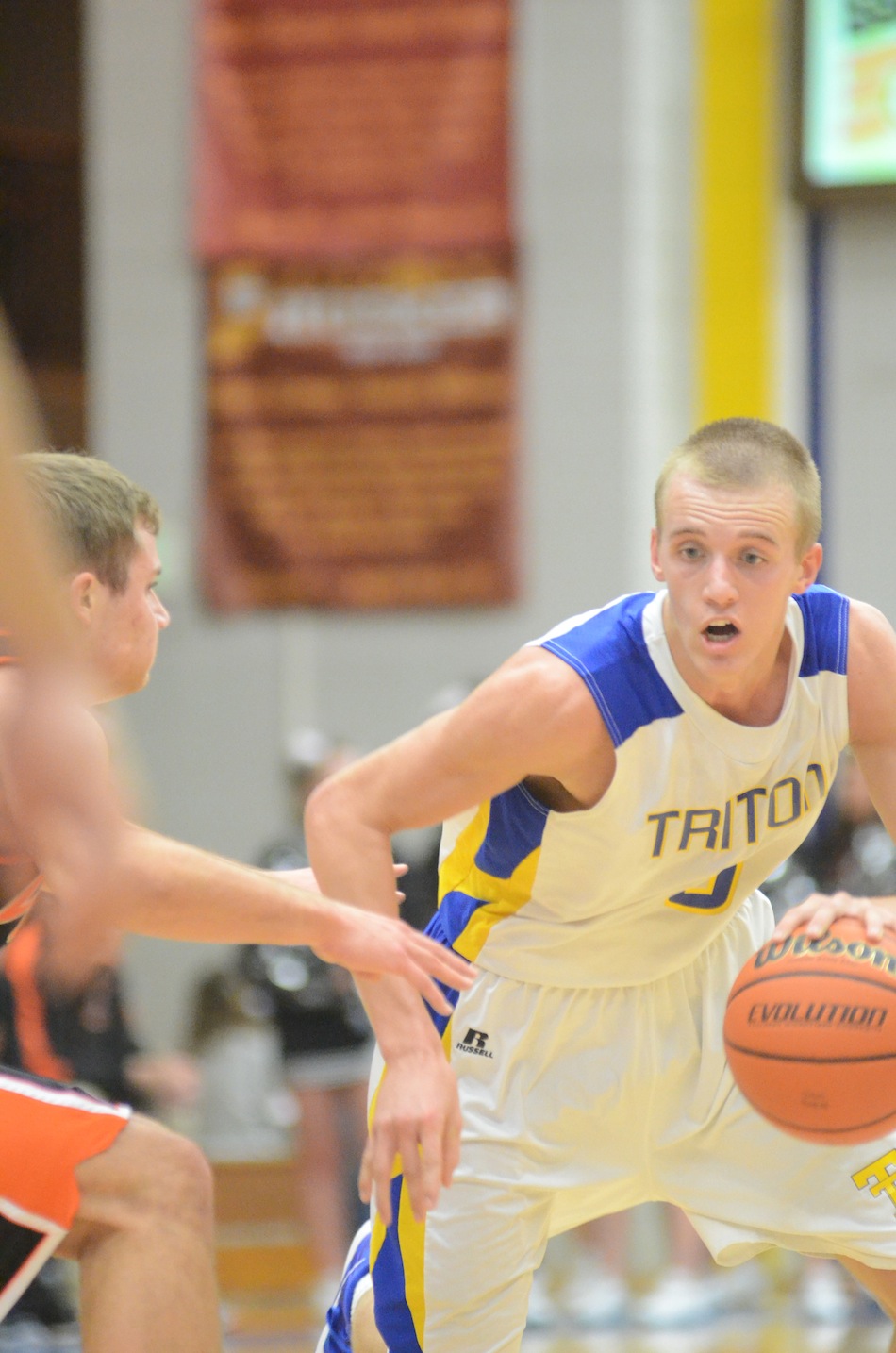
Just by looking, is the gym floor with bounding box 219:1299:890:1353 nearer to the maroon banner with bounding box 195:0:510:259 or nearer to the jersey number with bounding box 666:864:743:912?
the jersey number with bounding box 666:864:743:912

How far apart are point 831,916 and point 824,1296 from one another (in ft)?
11.9

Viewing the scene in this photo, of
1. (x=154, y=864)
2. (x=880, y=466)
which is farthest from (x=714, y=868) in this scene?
(x=880, y=466)

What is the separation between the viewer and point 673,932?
3.19 metres

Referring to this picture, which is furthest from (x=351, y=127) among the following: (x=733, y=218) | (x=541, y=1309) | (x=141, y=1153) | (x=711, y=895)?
(x=141, y=1153)

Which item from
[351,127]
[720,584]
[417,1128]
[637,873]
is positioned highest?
[351,127]

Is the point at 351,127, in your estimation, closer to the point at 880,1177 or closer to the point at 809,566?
the point at 809,566

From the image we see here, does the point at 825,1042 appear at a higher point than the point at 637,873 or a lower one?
lower

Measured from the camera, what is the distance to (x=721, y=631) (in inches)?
119

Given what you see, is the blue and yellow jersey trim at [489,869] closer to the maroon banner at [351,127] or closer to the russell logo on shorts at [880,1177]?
Answer: the russell logo on shorts at [880,1177]

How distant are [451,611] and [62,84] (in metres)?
4.53

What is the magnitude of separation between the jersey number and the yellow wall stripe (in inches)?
201

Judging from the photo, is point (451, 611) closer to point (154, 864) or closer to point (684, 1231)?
point (684, 1231)

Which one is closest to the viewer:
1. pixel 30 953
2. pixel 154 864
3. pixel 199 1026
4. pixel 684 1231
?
pixel 154 864

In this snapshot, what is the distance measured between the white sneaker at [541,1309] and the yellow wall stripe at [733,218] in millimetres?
4003
